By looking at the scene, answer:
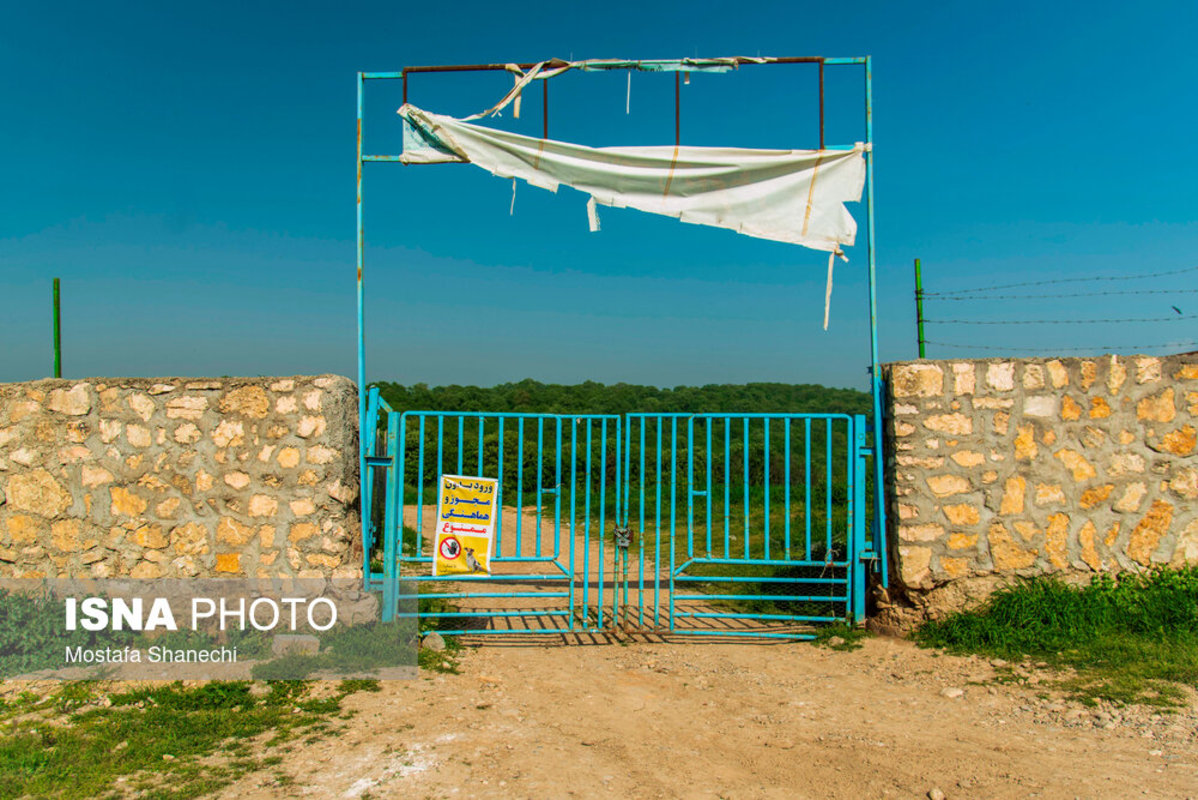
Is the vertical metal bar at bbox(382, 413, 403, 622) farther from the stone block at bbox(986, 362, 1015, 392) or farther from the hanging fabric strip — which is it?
the stone block at bbox(986, 362, 1015, 392)

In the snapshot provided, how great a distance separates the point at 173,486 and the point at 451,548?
6.60ft

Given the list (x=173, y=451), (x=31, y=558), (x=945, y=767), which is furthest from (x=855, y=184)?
(x=31, y=558)

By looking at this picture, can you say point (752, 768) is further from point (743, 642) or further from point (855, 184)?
point (855, 184)

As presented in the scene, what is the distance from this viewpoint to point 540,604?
23.4 feet

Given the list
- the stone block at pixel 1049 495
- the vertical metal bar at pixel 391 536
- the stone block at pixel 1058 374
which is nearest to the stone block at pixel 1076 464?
the stone block at pixel 1049 495

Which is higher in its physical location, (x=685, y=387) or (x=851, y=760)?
(x=685, y=387)

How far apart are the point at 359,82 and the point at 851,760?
18.5ft

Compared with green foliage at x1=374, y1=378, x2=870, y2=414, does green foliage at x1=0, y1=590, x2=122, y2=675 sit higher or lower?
lower

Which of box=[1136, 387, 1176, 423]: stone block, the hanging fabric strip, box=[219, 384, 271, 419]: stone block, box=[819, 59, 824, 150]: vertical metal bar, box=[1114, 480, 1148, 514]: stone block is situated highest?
box=[819, 59, 824, 150]: vertical metal bar

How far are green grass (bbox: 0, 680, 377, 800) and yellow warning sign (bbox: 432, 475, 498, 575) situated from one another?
3.74 feet

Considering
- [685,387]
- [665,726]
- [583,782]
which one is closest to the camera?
[583,782]

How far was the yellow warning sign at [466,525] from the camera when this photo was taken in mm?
5648

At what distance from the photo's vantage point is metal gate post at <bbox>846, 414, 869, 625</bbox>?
5.76m

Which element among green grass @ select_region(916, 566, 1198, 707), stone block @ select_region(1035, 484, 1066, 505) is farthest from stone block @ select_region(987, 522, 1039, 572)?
stone block @ select_region(1035, 484, 1066, 505)
